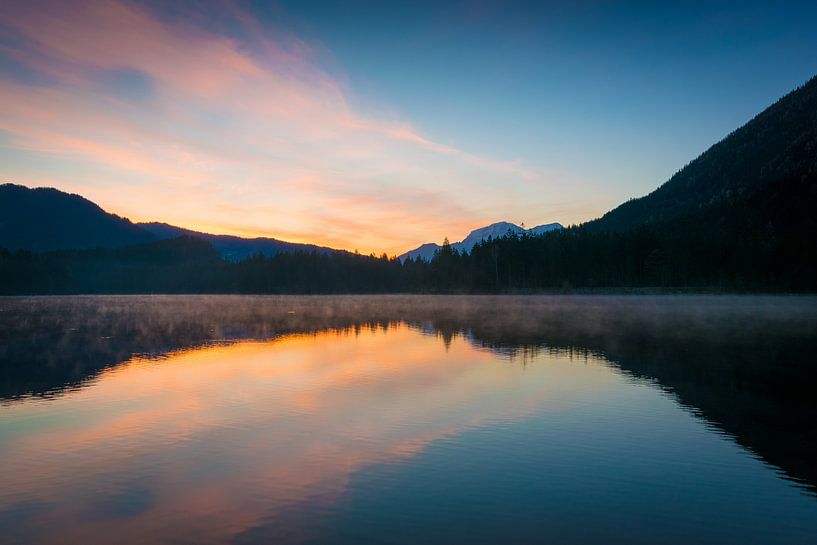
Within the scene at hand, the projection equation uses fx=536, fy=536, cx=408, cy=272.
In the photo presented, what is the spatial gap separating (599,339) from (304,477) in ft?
134

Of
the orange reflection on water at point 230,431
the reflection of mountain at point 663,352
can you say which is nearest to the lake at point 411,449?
the orange reflection on water at point 230,431

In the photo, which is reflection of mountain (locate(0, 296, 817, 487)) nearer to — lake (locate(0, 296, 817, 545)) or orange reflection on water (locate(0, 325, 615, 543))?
lake (locate(0, 296, 817, 545))

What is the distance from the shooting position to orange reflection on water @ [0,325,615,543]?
12.6 meters

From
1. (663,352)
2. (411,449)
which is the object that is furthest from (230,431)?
(663,352)

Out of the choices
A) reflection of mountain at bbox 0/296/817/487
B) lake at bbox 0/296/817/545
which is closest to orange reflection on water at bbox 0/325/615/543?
lake at bbox 0/296/817/545

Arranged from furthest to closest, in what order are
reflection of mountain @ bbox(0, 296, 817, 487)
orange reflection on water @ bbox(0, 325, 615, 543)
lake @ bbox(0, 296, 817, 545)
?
reflection of mountain @ bbox(0, 296, 817, 487) → orange reflection on water @ bbox(0, 325, 615, 543) → lake @ bbox(0, 296, 817, 545)

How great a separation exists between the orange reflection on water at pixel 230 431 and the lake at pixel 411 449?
0.09m

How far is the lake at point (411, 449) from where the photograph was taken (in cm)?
1172

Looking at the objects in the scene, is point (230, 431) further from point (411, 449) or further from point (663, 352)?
point (663, 352)

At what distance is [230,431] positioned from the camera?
1983cm

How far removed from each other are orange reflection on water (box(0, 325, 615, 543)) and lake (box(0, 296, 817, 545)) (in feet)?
0.31

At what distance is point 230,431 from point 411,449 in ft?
23.3

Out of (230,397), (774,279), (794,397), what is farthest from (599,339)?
(774,279)

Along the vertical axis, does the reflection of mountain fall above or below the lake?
above
